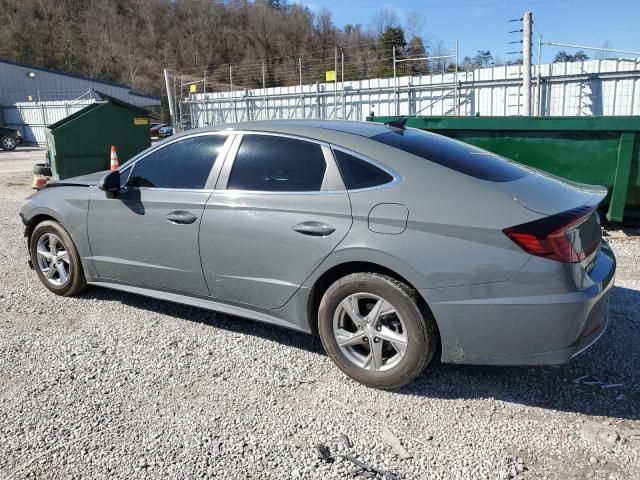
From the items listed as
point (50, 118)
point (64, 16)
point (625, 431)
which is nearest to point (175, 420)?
point (625, 431)

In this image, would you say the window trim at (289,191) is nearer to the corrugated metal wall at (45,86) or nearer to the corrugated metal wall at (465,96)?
the corrugated metal wall at (465,96)

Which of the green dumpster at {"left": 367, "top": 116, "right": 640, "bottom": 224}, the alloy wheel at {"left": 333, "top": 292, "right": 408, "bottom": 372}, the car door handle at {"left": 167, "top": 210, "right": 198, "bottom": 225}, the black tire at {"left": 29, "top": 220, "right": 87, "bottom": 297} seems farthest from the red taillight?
the green dumpster at {"left": 367, "top": 116, "right": 640, "bottom": 224}

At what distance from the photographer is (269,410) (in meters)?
2.94

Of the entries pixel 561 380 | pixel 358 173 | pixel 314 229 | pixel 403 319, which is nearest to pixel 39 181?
pixel 314 229

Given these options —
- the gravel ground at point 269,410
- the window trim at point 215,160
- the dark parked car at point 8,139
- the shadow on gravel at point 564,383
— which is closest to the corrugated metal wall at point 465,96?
the dark parked car at point 8,139

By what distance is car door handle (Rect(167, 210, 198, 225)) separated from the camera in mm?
3673

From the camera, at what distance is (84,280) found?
457cm

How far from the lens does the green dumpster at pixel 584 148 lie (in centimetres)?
634

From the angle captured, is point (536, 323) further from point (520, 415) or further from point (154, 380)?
point (154, 380)

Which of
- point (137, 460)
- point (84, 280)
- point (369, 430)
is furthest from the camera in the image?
point (84, 280)

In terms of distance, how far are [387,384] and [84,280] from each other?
290 cm

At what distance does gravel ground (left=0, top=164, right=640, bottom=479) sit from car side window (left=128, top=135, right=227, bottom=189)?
43.6 inches

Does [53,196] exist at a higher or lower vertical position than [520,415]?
higher

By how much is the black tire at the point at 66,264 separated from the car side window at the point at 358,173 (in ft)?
8.52
